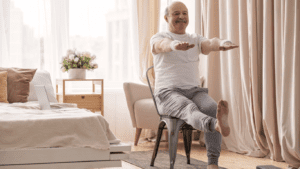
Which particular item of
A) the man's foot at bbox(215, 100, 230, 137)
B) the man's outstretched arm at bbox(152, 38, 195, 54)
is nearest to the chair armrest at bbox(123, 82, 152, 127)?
the man's outstretched arm at bbox(152, 38, 195, 54)

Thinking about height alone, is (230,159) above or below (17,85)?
below

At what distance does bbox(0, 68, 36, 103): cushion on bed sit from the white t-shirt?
55.1 inches

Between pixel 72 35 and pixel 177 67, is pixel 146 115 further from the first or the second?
pixel 72 35

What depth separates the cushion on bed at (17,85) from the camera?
3107mm

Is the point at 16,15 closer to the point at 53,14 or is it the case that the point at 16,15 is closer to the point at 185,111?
the point at 53,14

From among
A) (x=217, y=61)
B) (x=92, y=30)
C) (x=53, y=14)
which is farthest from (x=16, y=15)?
(x=217, y=61)

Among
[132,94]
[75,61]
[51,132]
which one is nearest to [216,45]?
[51,132]

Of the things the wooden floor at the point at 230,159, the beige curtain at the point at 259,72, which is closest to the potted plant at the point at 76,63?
the wooden floor at the point at 230,159

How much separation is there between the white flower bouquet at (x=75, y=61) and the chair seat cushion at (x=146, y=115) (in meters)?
0.75

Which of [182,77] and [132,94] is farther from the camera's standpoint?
[132,94]

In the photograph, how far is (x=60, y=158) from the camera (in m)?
1.93

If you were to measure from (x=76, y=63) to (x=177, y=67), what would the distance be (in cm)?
181

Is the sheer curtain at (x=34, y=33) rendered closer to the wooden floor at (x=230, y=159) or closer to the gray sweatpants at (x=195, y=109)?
the wooden floor at (x=230, y=159)

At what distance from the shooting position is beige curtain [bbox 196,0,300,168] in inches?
106
